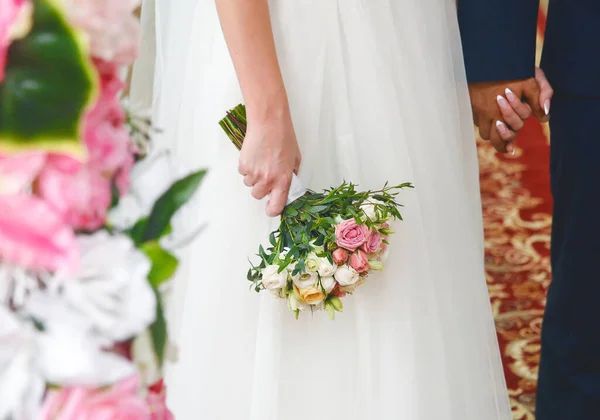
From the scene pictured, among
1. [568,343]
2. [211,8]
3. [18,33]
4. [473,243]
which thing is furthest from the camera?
[568,343]

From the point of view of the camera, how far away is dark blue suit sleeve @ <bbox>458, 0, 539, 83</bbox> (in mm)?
1118

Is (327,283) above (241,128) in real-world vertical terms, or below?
below

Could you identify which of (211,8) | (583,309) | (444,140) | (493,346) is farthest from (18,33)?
(583,309)

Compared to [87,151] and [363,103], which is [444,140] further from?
[87,151]

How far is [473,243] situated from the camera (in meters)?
1.07

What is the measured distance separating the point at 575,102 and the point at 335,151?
435 millimetres

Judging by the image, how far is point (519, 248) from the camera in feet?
6.71

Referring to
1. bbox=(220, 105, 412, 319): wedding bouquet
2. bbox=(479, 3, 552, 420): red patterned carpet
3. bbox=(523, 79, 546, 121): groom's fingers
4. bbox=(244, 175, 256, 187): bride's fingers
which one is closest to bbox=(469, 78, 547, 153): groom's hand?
bbox=(523, 79, 546, 121): groom's fingers

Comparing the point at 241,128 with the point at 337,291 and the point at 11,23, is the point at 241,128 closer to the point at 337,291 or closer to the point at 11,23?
the point at 337,291

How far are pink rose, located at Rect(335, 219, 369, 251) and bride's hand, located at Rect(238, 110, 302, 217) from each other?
104 mm

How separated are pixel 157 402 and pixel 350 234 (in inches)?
17.7

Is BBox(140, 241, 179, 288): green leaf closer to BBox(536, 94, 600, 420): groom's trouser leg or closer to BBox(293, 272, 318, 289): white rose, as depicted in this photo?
BBox(293, 272, 318, 289): white rose

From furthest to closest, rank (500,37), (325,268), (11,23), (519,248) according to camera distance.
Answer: (519,248) → (500,37) → (325,268) → (11,23)

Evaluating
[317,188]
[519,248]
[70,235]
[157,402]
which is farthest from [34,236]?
[519,248]
